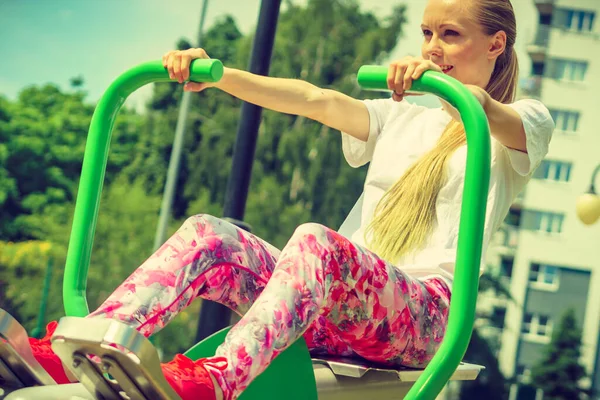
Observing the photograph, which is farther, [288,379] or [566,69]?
[566,69]

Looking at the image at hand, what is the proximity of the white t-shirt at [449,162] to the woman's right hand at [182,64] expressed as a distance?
64 cm

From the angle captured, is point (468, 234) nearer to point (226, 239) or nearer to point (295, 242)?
point (295, 242)

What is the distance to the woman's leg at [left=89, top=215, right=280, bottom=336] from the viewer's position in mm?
2230

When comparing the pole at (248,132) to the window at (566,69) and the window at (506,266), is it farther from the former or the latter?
the window at (506,266)

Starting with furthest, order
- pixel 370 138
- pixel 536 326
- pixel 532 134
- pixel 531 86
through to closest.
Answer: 1. pixel 536 326
2. pixel 531 86
3. pixel 370 138
4. pixel 532 134

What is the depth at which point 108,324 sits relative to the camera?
1869 mm

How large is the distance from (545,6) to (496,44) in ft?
146

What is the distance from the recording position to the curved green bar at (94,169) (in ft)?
8.12

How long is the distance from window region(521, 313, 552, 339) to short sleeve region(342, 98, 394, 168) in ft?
142

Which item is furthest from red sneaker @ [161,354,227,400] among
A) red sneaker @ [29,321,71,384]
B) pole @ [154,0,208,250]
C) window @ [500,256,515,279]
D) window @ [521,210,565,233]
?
window @ [500,256,515,279]

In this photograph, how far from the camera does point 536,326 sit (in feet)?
149

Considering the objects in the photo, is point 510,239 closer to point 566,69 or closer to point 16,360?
point 566,69

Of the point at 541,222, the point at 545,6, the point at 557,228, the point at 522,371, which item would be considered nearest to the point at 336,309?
the point at 541,222

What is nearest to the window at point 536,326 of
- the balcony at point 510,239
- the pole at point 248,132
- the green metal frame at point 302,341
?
the balcony at point 510,239
